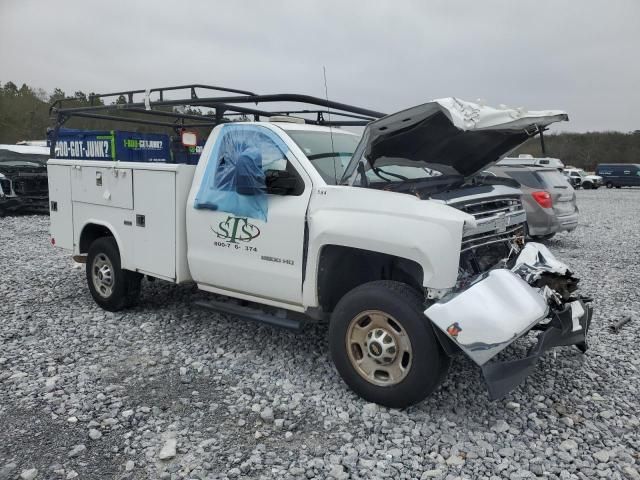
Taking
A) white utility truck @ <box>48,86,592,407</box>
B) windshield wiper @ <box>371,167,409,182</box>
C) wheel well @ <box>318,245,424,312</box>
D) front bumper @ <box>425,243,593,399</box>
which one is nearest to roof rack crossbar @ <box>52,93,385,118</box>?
white utility truck @ <box>48,86,592,407</box>

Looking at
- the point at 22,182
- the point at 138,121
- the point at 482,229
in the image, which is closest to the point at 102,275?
the point at 138,121

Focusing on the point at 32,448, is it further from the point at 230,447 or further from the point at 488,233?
the point at 488,233

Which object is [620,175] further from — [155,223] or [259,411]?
[259,411]

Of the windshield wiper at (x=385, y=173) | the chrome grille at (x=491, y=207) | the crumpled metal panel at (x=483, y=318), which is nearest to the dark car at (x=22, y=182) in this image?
the windshield wiper at (x=385, y=173)

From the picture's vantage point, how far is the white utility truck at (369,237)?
3.49 metres

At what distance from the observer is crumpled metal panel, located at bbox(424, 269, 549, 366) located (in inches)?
129

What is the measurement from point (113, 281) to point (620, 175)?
146ft

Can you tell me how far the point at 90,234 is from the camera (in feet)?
20.3

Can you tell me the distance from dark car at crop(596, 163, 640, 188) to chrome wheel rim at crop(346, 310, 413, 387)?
4424cm

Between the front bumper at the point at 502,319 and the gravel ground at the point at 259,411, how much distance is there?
440 mm

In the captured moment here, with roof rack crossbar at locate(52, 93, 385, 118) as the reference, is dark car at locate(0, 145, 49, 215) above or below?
below

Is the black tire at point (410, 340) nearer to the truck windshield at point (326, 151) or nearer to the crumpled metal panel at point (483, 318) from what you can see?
the crumpled metal panel at point (483, 318)

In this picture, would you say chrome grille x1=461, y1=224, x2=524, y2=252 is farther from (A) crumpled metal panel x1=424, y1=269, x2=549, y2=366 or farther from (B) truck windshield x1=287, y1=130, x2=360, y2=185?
(B) truck windshield x1=287, y1=130, x2=360, y2=185

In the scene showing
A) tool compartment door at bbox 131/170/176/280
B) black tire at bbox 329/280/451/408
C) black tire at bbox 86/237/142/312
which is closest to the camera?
black tire at bbox 329/280/451/408
